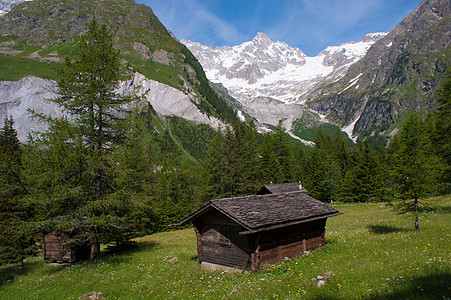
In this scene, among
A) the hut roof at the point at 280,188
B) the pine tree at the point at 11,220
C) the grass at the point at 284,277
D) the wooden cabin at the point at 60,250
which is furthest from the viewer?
the hut roof at the point at 280,188

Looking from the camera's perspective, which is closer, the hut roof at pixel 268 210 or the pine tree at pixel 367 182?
the hut roof at pixel 268 210

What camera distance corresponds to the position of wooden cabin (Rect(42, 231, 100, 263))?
65.0ft

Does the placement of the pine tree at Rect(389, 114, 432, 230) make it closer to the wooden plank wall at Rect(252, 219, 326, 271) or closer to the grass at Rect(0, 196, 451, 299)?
the grass at Rect(0, 196, 451, 299)

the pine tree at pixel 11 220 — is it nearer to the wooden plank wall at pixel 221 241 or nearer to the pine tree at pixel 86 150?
the pine tree at pixel 86 150

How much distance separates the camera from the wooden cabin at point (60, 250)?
1981 centimetres

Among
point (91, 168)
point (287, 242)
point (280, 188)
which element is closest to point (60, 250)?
point (91, 168)

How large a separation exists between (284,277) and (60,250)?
1827cm

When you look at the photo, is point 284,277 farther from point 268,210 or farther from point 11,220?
point 11,220

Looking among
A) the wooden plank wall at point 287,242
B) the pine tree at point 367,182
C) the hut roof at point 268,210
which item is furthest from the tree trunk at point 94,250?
the pine tree at point 367,182

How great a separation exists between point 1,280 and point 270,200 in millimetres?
19904

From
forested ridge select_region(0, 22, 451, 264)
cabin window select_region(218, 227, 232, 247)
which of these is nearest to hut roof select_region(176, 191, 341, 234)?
cabin window select_region(218, 227, 232, 247)

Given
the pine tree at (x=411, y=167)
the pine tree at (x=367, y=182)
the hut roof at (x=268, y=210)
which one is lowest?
the pine tree at (x=367, y=182)

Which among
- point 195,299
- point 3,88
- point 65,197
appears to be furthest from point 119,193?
point 3,88

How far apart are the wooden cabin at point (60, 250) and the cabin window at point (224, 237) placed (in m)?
10.2
